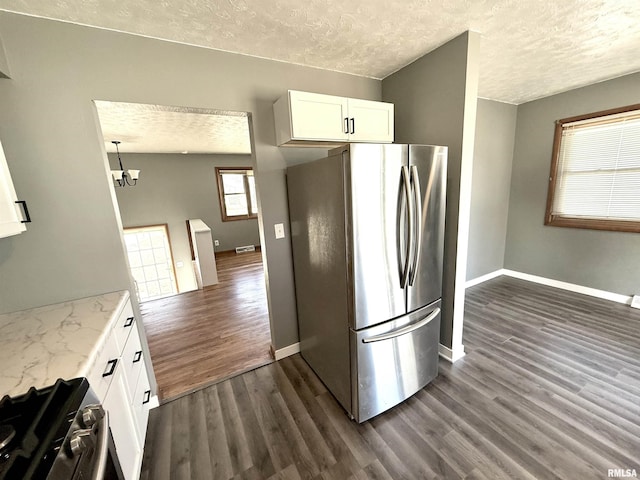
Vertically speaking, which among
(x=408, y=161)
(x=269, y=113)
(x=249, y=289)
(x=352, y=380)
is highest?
(x=269, y=113)

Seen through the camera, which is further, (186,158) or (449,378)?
(186,158)

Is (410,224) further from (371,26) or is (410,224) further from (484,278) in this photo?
(484,278)

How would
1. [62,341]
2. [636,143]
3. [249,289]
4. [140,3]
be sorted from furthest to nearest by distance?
1. [249,289]
2. [636,143]
3. [140,3]
4. [62,341]

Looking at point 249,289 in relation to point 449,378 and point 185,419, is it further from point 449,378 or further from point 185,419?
point 449,378

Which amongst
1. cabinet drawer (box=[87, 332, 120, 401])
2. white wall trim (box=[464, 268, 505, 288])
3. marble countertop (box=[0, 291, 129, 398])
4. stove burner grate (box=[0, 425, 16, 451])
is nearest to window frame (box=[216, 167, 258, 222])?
marble countertop (box=[0, 291, 129, 398])

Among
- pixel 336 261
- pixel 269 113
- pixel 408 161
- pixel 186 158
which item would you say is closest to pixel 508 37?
pixel 408 161

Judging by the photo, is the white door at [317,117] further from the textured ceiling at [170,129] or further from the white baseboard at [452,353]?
the white baseboard at [452,353]

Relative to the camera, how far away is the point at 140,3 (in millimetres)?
1358

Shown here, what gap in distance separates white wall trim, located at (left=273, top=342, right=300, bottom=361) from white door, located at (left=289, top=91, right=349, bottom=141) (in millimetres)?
1895

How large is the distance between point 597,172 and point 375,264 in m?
3.58

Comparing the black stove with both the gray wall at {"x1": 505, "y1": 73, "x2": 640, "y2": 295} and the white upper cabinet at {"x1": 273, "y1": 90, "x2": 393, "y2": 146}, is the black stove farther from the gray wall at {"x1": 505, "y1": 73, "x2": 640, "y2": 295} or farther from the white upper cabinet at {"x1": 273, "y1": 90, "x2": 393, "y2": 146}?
the gray wall at {"x1": 505, "y1": 73, "x2": 640, "y2": 295}

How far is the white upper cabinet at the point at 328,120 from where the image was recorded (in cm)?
182

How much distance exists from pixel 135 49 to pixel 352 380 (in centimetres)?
257

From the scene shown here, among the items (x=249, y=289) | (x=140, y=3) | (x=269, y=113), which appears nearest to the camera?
(x=140, y=3)
